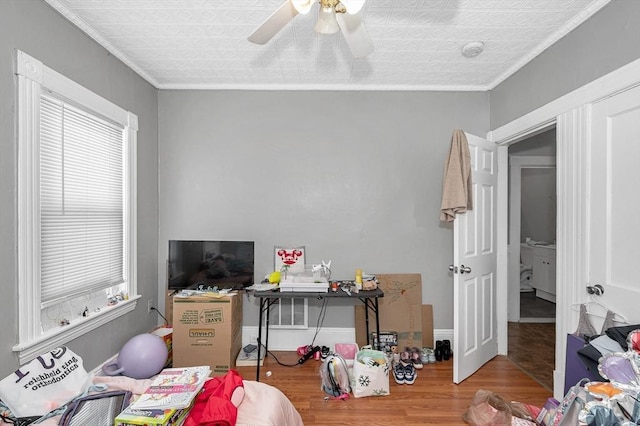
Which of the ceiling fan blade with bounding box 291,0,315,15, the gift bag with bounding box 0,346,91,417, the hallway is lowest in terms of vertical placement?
the hallway

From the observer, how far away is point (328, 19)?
4.98 ft

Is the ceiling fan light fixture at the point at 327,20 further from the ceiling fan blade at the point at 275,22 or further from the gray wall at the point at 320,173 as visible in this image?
the gray wall at the point at 320,173

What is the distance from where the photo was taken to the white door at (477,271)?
2.66 metres

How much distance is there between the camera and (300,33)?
229cm

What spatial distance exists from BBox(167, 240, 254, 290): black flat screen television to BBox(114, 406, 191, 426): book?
Answer: 165 cm

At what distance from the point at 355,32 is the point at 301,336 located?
2784 millimetres

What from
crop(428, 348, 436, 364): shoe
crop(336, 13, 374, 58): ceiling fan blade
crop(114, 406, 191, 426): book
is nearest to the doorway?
crop(428, 348, 436, 364): shoe

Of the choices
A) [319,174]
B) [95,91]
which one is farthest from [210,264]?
[95,91]

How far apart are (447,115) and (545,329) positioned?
2.98 m

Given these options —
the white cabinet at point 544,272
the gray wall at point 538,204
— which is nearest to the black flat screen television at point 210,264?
the white cabinet at point 544,272

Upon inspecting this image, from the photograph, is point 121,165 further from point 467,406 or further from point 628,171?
point 628,171

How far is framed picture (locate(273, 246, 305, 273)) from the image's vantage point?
3205mm

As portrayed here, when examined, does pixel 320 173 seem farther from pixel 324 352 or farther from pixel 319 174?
pixel 324 352

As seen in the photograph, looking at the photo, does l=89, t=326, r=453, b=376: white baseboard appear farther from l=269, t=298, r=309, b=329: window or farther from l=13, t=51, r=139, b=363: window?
l=13, t=51, r=139, b=363: window
